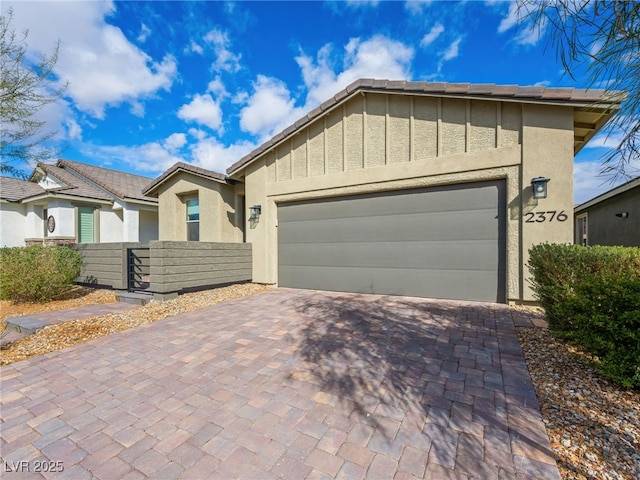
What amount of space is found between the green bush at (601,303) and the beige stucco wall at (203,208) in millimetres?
9358

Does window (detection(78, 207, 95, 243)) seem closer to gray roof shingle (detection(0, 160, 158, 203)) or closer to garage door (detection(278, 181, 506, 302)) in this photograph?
gray roof shingle (detection(0, 160, 158, 203))

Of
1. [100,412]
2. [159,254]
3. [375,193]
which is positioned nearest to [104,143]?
[159,254]

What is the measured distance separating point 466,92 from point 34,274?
11315 millimetres

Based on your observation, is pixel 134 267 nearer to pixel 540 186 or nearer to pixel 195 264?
pixel 195 264

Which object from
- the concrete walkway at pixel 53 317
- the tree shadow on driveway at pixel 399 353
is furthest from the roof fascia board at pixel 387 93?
the concrete walkway at pixel 53 317

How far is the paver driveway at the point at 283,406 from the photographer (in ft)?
6.31

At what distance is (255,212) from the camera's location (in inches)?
361

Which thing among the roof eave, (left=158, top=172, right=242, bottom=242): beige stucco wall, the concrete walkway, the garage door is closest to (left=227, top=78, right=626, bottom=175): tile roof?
the garage door

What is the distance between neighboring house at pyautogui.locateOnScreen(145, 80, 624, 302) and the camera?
571cm

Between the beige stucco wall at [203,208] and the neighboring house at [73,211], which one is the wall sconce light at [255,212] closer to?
the beige stucco wall at [203,208]

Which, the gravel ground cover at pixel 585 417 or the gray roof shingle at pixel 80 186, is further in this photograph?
the gray roof shingle at pixel 80 186

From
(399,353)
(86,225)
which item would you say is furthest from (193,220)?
(399,353)

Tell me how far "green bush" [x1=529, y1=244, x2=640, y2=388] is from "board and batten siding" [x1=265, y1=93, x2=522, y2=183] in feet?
10.8

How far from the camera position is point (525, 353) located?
3.62 metres
